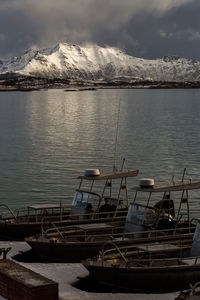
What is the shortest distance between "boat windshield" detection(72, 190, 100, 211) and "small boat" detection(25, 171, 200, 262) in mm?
1875

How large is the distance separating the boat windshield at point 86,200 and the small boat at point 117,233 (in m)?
1.87

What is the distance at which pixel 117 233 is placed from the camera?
69.5 feet

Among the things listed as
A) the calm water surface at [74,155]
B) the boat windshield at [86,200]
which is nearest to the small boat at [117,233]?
the boat windshield at [86,200]

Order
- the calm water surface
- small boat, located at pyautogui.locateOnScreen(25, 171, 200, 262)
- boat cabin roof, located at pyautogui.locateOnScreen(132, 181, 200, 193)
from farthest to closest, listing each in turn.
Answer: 1. the calm water surface
2. boat cabin roof, located at pyautogui.locateOnScreen(132, 181, 200, 193)
3. small boat, located at pyautogui.locateOnScreen(25, 171, 200, 262)

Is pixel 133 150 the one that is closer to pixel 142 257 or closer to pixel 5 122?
pixel 142 257

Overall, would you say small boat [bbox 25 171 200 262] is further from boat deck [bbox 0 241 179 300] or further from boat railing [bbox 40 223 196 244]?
boat deck [bbox 0 241 179 300]

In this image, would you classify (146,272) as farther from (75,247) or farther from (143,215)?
(143,215)

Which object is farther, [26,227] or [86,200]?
[86,200]

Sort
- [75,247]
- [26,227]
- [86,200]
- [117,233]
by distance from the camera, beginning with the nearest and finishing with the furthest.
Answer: [75,247] → [117,233] → [26,227] → [86,200]

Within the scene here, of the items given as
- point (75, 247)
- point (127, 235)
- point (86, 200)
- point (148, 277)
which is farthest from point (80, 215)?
point (148, 277)

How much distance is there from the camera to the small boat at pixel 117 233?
1938 centimetres

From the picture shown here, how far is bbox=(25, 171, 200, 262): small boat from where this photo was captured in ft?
63.6

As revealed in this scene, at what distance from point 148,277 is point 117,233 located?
4.71m

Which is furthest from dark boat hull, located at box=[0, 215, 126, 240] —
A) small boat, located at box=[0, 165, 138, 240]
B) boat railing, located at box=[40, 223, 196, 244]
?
boat railing, located at box=[40, 223, 196, 244]
